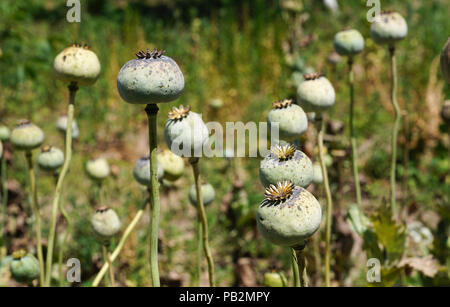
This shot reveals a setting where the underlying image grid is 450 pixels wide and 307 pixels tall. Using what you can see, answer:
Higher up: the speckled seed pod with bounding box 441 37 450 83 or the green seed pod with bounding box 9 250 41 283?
the speckled seed pod with bounding box 441 37 450 83

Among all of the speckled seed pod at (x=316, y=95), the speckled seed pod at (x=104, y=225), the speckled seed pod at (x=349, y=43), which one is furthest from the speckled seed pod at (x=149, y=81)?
the speckled seed pod at (x=349, y=43)

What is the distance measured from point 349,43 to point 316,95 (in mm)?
450

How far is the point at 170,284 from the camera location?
2059 mm

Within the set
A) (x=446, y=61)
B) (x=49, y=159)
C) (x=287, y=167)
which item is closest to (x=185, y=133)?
(x=287, y=167)

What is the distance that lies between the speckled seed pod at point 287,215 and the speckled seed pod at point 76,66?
27.6 inches

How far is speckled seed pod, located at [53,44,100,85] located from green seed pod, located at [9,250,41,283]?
66cm

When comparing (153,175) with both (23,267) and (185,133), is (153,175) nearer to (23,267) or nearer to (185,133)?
(185,133)

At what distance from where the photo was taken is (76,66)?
1.37 meters

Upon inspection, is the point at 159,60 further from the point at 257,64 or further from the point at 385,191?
the point at 257,64

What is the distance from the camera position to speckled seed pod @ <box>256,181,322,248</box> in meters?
0.98

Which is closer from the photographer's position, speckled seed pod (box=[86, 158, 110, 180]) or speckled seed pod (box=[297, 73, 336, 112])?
speckled seed pod (box=[297, 73, 336, 112])

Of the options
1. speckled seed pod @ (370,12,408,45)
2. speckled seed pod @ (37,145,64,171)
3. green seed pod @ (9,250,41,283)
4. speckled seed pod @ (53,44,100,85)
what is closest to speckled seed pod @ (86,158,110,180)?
speckled seed pod @ (37,145,64,171)

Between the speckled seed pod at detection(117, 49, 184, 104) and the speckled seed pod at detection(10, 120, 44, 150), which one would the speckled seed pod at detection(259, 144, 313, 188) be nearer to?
the speckled seed pod at detection(117, 49, 184, 104)
